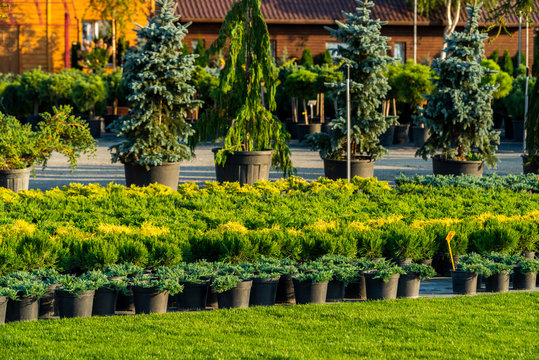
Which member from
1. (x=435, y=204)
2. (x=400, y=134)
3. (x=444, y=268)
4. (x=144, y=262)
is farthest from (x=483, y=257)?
(x=400, y=134)

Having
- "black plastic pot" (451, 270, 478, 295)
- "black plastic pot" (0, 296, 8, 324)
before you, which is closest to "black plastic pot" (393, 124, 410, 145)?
"black plastic pot" (451, 270, 478, 295)

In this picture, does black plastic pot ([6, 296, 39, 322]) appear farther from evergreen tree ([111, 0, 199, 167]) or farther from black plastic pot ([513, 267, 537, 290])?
evergreen tree ([111, 0, 199, 167])

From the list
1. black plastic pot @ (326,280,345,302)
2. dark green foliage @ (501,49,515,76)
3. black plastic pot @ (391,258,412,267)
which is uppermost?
dark green foliage @ (501,49,515,76)

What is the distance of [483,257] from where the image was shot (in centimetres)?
872

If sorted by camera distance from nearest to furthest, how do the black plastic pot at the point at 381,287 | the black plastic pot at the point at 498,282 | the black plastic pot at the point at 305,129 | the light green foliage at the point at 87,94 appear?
1. the black plastic pot at the point at 381,287
2. the black plastic pot at the point at 498,282
3. the light green foliage at the point at 87,94
4. the black plastic pot at the point at 305,129

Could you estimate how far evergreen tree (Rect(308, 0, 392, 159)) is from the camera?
15.3 metres

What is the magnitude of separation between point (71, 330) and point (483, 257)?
4376 mm

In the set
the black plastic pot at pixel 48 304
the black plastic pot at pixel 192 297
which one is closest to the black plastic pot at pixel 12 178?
the black plastic pot at pixel 48 304

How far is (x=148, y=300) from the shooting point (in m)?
7.31

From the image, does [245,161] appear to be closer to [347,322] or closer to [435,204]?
[435,204]

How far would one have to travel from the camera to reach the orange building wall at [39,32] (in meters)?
32.7

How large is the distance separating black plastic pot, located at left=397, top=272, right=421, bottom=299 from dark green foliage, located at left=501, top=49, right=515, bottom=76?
27.1 m

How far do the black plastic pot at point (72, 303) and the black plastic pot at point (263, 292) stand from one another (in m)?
1.48

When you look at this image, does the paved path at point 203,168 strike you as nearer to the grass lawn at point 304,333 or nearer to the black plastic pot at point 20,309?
the black plastic pot at point 20,309
